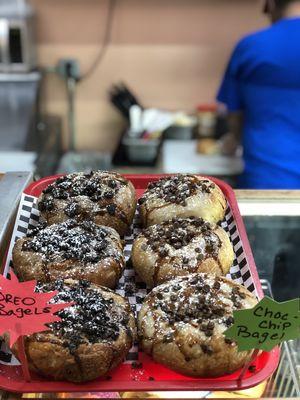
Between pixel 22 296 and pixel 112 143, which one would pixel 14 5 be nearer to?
pixel 112 143

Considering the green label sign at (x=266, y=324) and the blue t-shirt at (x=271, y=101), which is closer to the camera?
the green label sign at (x=266, y=324)

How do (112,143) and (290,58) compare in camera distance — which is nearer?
(290,58)

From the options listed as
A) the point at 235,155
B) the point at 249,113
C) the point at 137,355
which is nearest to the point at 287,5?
the point at 249,113

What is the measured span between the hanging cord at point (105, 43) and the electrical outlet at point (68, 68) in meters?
0.10

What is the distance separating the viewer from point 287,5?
310 centimetres

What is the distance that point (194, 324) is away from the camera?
130 centimetres

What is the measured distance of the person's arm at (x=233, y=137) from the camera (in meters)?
3.97

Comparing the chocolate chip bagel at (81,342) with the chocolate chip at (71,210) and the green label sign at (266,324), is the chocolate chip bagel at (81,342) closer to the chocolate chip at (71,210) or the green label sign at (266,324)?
the green label sign at (266,324)

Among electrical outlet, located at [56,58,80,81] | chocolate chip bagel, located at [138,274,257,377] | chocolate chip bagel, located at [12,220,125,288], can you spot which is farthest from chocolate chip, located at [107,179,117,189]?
electrical outlet, located at [56,58,80,81]

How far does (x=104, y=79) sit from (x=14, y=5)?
98 cm

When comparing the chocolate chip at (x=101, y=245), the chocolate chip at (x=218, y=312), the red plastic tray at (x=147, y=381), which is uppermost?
the chocolate chip at (x=101, y=245)

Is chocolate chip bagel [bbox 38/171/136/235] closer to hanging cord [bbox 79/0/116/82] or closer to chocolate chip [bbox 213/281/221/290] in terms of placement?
chocolate chip [bbox 213/281/221/290]

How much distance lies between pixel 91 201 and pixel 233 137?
2.40 m

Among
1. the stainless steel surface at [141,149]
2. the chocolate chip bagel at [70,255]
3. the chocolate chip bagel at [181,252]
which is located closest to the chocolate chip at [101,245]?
the chocolate chip bagel at [70,255]
